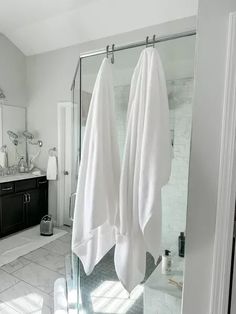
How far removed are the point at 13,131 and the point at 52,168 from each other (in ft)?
3.04

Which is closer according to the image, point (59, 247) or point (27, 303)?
point (27, 303)

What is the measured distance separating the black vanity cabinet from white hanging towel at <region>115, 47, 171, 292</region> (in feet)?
8.43

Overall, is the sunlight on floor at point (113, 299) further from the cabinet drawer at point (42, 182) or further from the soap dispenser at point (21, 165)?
the soap dispenser at point (21, 165)

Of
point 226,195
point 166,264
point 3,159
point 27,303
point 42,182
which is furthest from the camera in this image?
point 42,182

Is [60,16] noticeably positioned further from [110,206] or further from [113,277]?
[113,277]

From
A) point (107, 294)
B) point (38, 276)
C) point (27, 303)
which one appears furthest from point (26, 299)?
point (107, 294)

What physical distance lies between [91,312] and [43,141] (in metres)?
2.71

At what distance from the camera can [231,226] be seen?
3.07 ft

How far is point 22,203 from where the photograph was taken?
3.40 meters

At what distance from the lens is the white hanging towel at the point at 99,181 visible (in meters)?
1.09

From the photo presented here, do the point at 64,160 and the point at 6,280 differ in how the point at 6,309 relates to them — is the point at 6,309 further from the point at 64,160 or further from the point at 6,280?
the point at 64,160

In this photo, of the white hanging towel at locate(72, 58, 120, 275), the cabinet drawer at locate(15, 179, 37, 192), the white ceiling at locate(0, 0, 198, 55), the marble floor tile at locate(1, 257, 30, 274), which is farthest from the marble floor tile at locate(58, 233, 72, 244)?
the white ceiling at locate(0, 0, 198, 55)

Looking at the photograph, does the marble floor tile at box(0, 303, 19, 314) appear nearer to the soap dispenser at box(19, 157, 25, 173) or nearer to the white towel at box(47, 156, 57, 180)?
the white towel at box(47, 156, 57, 180)

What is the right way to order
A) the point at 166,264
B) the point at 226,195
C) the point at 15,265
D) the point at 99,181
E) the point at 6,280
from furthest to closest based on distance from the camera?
the point at 15,265 < the point at 6,280 < the point at 166,264 < the point at 99,181 < the point at 226,195
